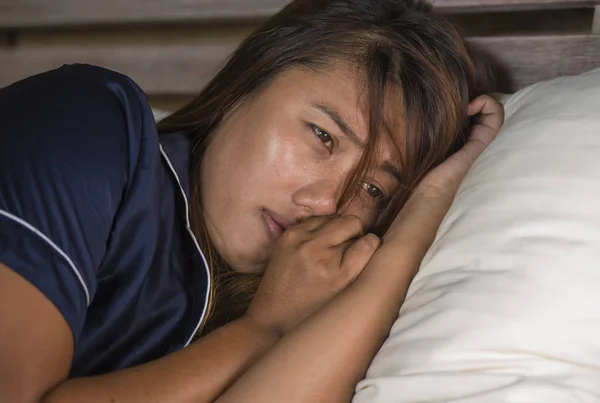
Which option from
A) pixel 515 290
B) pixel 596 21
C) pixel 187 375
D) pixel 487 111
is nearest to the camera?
pixel 515 290

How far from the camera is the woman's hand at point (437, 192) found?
90 cm

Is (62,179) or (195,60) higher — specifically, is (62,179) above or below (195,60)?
above

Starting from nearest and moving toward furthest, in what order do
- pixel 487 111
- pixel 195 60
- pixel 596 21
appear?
1. pixel 487 111
2. pixel 596 21
3. pixel 195 60

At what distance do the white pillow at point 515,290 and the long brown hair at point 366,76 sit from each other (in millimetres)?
216

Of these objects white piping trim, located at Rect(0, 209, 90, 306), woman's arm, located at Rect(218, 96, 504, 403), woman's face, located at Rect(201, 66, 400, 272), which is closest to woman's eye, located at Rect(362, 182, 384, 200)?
woman's face, located at Rect(201, 66, 400, 272)

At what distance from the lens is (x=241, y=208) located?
998 mm

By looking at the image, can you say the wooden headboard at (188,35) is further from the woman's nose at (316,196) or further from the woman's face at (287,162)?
the woman's nose at (316,196)

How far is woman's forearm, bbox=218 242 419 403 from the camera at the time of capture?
0.73m

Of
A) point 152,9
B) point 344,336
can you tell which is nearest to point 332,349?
point 344,336

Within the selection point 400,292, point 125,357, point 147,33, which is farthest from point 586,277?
point 147,33

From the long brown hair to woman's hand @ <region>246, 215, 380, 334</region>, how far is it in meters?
0.08

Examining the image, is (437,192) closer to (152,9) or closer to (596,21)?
(596,21)

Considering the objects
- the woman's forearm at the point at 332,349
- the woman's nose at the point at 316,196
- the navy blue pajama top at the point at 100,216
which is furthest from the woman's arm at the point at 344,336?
the navy blue pajama top at the point at 100,216

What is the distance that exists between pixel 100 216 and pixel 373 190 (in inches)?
17.4
